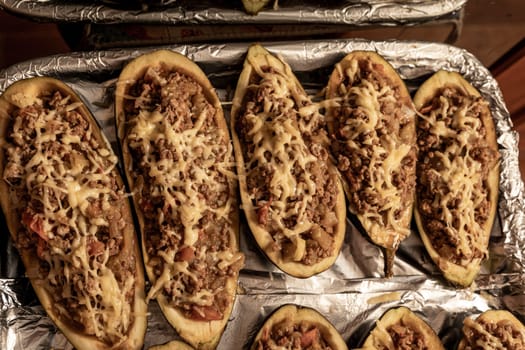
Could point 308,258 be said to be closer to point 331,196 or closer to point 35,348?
point 331,196

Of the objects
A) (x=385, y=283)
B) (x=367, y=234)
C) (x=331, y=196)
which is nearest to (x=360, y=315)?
(x=385, y=283)

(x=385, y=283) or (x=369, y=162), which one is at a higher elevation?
(x=369, y=162)

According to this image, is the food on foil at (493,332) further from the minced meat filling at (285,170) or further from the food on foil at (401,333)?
the minced meat filling at (285,170)

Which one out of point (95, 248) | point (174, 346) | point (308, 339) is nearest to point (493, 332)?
point (308, 339)

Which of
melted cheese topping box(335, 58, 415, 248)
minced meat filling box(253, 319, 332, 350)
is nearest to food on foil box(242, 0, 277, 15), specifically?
melted cheese topping box(335, 58, 415, 248)

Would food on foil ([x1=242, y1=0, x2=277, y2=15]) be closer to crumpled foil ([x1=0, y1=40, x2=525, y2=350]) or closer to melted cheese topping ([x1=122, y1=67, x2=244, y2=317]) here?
crumpled foil ([x1=0, y1=40, x2=525, y2=350])

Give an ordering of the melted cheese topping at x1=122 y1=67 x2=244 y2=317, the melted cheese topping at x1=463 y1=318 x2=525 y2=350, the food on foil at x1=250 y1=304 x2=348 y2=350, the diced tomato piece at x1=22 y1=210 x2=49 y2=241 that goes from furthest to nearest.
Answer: the melted cheese topping at x1=463 y1=318 x2=525 y2=350
the food on foil at x1=250 y1=304 x2=348 y2=350
the melted cheese topping at x1=122 y1=67 x2=244 y2=317
the diced tomato piece at x1=22 y1=210 x2=49 y2=241
